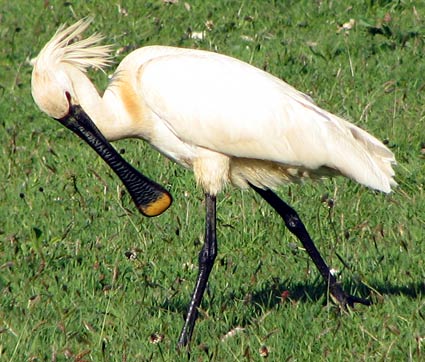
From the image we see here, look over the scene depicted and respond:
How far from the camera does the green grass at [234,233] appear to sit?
634 cm

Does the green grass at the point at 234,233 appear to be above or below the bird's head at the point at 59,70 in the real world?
below

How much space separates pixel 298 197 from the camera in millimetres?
8406

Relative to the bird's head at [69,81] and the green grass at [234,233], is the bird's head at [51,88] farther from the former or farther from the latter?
the green grass at [234,233]

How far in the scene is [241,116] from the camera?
277 inches

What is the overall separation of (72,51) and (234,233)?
1.59 metres

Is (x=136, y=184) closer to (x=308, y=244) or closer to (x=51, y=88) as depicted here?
(x=51, y=88)

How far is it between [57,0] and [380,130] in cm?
443

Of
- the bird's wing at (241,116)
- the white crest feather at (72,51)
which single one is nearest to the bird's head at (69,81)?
the white crest feather at (72,51)

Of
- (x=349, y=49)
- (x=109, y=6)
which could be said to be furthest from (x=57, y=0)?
(x=349, y=49)

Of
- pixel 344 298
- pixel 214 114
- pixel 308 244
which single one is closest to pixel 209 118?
pixel 214 114

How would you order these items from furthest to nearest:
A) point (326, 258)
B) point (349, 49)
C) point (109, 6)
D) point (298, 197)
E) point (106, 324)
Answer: point (109, 6)
point (349, 49)
point (298, 197)
point (326, 258)
point (106, 324)

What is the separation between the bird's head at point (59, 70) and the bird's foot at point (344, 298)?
5.83 feet

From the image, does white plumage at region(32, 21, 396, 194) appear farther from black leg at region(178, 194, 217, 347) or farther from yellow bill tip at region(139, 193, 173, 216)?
yellow bill tip at region(139, 193, 173, 216)

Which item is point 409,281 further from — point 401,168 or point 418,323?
point 401,168
